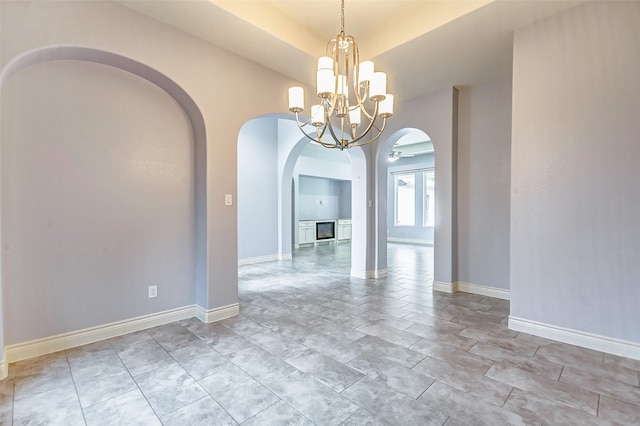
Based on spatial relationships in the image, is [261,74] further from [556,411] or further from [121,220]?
[556,411]

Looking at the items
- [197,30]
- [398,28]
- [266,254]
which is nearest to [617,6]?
[398,28]

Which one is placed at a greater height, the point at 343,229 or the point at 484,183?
the point at 484,183

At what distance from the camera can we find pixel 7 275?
2.23 meters

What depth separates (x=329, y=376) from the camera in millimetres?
2059

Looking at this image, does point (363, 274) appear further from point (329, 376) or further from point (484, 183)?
point (329, 376)

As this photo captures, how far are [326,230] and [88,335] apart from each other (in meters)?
7.98

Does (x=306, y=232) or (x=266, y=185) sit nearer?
(x=266, y=185)

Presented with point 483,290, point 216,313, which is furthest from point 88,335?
point 483,290

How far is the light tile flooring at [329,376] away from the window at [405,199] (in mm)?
7541

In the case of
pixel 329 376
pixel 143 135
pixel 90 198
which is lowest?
pixel 329 376

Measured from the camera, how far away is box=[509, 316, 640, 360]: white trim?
2.34m

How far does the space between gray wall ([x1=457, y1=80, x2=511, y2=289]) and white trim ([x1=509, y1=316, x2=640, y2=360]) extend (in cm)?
119

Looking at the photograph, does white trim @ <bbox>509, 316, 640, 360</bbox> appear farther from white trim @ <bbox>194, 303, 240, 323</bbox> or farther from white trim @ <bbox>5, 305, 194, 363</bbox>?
white trim @ <bbox>5, 305, 194, 363</bbox>

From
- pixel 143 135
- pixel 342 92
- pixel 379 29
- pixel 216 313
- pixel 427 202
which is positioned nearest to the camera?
pixel 342 92
